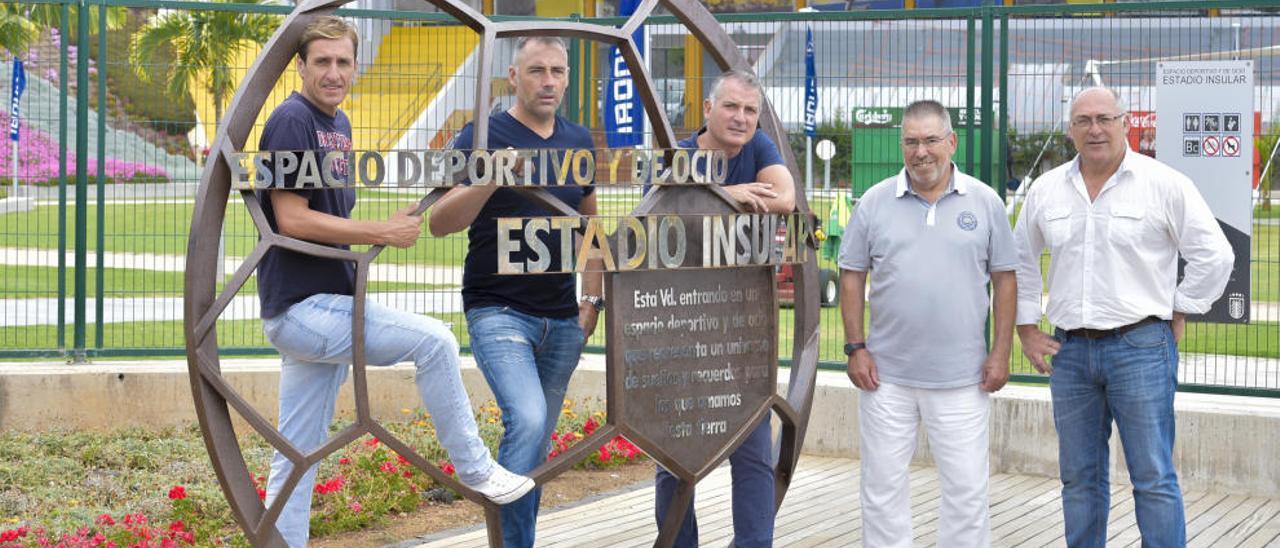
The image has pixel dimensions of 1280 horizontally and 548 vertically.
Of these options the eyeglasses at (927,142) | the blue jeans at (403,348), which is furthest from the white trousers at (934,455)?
the blue jeans at (403,348)

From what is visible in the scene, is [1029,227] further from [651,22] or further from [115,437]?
[115,437]

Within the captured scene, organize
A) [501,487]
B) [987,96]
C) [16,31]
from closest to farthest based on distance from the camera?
[501,487], [987,96], [16,31]

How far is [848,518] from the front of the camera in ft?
25.5

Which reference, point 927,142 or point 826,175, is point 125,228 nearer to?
point 826,175

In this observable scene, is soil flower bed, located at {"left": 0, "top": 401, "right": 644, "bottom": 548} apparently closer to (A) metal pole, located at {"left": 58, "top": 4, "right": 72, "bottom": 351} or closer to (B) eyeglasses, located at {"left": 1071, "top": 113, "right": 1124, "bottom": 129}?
(A) metal pole, located at {"left": 58, "top": 4, "right": 72, "bottom": 351}

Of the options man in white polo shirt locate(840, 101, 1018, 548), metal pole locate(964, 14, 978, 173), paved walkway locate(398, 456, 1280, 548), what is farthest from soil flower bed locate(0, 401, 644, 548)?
metal pole locate(964, 14, 978, 173)

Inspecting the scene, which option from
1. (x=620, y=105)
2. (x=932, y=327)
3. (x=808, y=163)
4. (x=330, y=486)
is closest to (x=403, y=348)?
(x=932, y=327)

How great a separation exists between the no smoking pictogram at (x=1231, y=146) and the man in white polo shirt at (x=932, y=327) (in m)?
3.07

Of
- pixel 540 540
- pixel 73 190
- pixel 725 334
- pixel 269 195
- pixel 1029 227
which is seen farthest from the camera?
pixel 73 190

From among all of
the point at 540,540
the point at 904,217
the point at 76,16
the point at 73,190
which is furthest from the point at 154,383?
the point at 904,217

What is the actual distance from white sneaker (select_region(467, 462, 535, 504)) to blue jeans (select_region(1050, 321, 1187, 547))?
2155mm

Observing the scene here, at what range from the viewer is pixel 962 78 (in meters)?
9.26

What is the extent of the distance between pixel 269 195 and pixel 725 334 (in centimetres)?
157

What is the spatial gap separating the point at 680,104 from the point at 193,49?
4.27 metres
